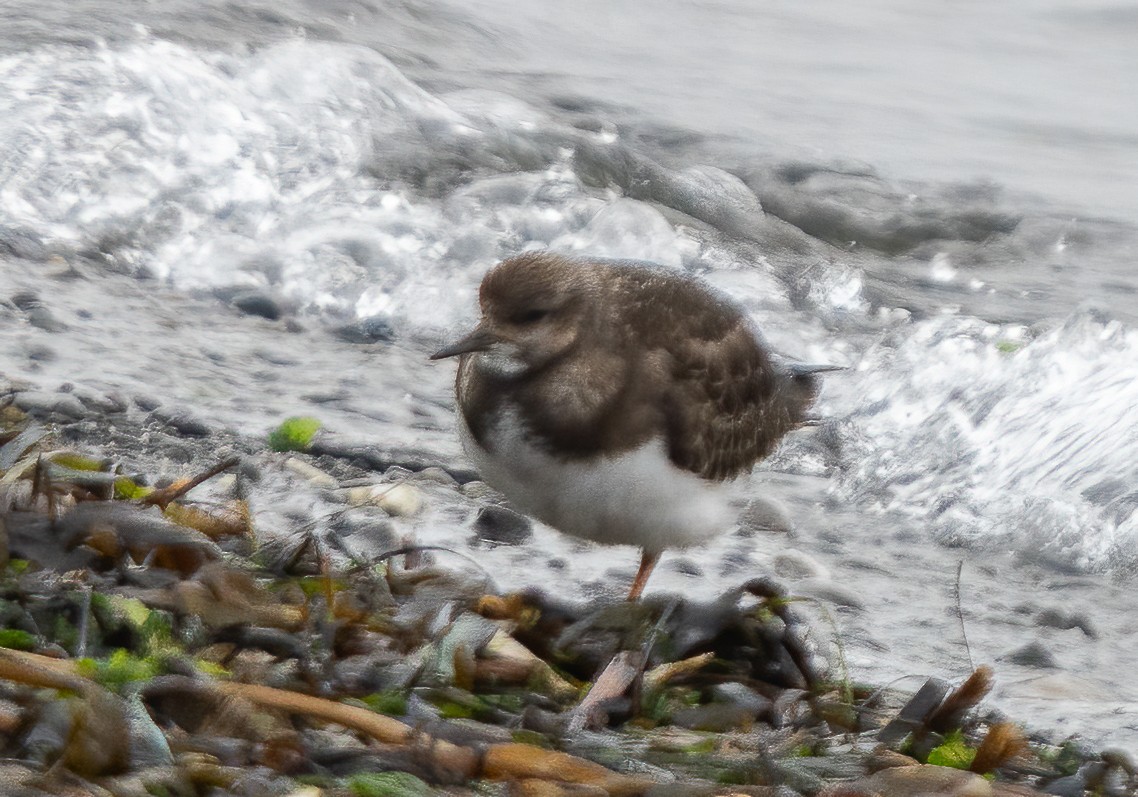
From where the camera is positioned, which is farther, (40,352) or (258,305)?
(258,305)

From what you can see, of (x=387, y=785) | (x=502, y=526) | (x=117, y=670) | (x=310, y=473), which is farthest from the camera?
(x=310, y=473)

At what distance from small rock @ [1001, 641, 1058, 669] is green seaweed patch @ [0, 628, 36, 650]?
2.38 m

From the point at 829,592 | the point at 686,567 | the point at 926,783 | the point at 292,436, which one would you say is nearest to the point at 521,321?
the point at 686,567

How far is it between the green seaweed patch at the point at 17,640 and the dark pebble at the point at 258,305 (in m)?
3.69

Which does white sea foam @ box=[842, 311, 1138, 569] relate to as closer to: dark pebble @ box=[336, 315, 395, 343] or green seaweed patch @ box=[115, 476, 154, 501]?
dark pebble @ box=[336, 315, 395, 343]

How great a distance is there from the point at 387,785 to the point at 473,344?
1424 millimetres

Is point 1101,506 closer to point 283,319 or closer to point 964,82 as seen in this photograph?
point 283,319

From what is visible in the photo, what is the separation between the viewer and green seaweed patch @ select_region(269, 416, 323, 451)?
4492 millimetres

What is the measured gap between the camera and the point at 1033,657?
3693 mm

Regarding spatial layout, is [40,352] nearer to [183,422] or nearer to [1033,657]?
[183,422]

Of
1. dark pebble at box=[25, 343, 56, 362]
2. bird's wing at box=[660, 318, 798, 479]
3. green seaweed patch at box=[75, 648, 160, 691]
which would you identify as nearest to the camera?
green seaweed patch at box=[75, 648, 160, 691]

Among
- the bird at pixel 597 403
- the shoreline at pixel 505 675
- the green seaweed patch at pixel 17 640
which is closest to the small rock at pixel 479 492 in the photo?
the bird at pixel 597 403

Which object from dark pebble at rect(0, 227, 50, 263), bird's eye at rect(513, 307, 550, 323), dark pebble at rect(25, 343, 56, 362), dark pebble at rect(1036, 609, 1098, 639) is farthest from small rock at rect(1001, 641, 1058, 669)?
dark pebble at rect(0, 227, 50, 263)

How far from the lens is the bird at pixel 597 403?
10.8ft
